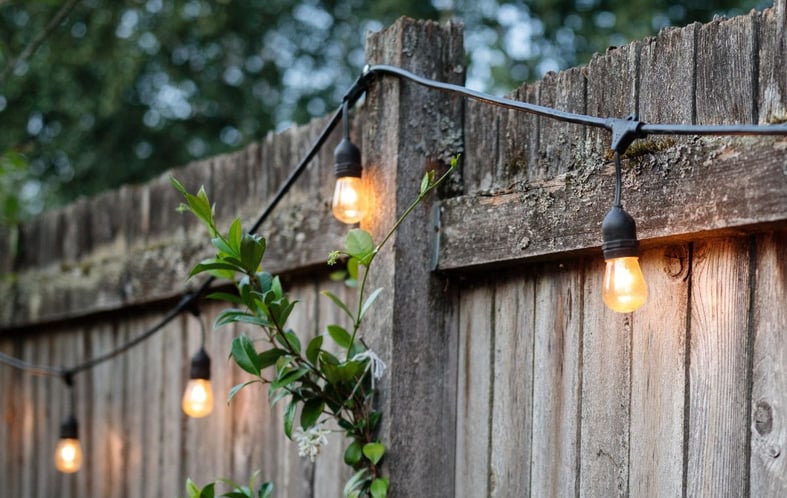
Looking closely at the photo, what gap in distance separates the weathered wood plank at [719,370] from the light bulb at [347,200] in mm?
931

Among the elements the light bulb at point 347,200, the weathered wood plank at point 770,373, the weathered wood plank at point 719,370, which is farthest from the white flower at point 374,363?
the weathered wood plank at point 770,373

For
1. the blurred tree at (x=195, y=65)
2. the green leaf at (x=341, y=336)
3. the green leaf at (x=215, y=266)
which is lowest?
the green leaf at (x=341, y=336)

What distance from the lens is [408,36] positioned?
2.74 meters

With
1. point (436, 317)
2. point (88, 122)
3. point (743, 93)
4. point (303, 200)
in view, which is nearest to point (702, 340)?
point (743, 93)

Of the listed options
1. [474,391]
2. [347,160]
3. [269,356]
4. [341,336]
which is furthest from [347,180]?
[474,391]

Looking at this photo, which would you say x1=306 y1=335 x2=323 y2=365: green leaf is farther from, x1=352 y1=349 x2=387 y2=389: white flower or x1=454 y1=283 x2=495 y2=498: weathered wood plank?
x1=454 y1=283 x2=495 y2=498: weathered wood plank

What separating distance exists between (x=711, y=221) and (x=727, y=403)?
354mm

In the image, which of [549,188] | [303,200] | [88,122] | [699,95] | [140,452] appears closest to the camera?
[699,95]

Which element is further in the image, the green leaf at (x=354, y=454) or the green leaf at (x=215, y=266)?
the green leaf at (x=354, y=454)

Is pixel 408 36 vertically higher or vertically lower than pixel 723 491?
higher

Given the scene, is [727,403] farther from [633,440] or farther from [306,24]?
[306,24]

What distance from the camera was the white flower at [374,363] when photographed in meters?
2.63

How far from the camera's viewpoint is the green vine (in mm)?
2484

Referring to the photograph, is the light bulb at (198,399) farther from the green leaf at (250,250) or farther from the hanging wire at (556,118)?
the green leaf at (250,250)
